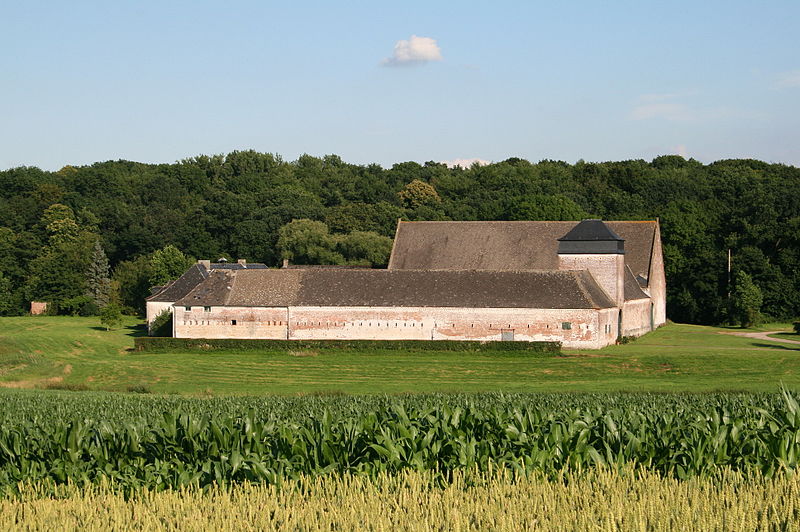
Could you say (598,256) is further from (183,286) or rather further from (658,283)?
(183,286)

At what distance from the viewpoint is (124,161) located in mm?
126125

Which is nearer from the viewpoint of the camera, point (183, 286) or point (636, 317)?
point (636, 317)

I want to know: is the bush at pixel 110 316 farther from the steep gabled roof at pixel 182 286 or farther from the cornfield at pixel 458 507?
the cornfield at pixel 458 507

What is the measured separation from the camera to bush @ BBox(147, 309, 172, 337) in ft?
187

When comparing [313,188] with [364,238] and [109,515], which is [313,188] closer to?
[364,238]

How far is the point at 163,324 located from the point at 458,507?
1934 inches

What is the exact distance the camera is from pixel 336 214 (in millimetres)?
95062

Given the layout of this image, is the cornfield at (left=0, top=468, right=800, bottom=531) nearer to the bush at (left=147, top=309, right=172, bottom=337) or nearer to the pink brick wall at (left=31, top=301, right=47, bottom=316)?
the bush at (left=147, top=309, right=172, bottom=337)

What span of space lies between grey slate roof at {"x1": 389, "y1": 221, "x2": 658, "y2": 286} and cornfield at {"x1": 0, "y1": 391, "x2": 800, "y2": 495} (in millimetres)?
46421

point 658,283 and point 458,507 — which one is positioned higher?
point 658,283

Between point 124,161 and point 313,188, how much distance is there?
28.8 m

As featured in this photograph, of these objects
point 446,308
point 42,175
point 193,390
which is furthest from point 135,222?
point 193,390

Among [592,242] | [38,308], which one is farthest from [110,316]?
[592,242]

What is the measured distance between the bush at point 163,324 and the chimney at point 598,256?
24138mm
